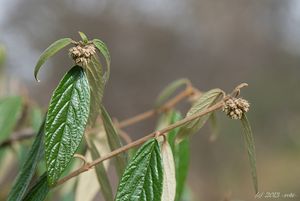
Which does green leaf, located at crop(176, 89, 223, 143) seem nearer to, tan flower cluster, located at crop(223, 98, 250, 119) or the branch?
tan flower cluster, located at crop(223, 98, 250, 119)

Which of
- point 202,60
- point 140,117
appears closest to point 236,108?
point 140,117

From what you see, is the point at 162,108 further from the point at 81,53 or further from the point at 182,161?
the point at 81,53

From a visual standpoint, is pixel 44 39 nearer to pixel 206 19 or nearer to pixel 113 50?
pixel 113 50

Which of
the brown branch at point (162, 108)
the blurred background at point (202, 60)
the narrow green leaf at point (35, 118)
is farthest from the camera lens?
the blurred background at point (202, 60)

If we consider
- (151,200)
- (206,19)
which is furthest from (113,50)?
(151,200)

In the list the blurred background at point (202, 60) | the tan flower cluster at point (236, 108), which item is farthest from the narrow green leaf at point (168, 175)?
the blurred background at point (202, 60)

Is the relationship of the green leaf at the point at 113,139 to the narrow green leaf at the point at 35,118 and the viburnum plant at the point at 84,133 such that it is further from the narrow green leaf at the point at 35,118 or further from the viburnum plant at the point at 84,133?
the narrow green leaf at the point at 35,118
